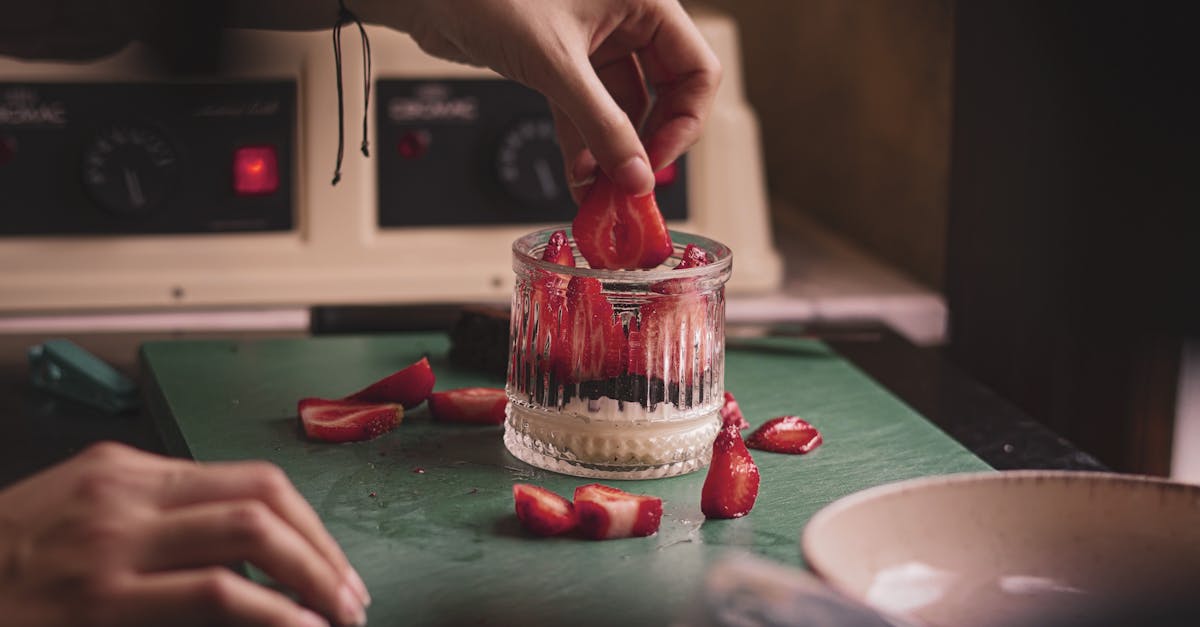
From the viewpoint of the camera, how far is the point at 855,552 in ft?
2.17

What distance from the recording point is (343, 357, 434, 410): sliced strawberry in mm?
1048

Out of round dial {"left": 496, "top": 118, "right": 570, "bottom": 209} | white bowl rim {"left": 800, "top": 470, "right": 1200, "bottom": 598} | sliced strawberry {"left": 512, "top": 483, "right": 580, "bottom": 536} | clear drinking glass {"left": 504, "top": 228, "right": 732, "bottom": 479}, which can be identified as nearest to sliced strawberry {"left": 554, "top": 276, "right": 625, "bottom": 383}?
clear drinking glass {"left": 504, "top": 228, "right": 732, "bottom": 479}

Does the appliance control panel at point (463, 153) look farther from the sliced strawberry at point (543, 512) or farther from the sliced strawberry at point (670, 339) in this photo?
the sliced strawberry at point (543, 512)

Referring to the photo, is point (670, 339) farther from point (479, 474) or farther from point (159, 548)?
point (159, 548)

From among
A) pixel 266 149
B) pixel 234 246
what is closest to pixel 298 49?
pixel 266 149

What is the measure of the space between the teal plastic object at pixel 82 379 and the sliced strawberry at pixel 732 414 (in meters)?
0.48

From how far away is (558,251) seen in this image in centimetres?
96

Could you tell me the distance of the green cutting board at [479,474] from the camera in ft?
2.43

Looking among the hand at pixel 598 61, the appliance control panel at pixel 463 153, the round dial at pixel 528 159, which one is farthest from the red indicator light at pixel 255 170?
the hand at pixel 598 61

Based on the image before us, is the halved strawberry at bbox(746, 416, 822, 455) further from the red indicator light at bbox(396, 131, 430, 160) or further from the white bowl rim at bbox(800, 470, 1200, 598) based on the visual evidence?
the red indicator light at bbox(396, 131, 430, 160)

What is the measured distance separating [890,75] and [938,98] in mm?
136

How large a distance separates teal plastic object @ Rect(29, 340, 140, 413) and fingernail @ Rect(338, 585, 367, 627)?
53cm

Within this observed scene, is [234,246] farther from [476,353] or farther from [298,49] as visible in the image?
[476,353]

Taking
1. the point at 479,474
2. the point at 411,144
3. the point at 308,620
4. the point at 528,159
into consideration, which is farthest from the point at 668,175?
the point at 308,620
